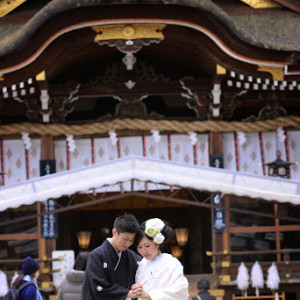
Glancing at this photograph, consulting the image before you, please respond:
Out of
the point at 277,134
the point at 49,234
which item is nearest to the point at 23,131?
the point at 49,234

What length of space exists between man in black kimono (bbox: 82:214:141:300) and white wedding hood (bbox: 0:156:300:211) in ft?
15.1

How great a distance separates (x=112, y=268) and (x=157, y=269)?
1.35 feet

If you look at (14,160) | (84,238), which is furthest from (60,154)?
(84,238)

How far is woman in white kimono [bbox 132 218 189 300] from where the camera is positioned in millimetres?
6172

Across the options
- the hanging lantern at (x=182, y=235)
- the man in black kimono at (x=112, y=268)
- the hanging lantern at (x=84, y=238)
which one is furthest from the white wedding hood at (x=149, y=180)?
the hanging lantern at (x=182, y=235)

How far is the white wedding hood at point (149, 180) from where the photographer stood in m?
10.8

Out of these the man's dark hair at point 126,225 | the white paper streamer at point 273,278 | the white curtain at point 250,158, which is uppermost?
the white curtain at point 250,158

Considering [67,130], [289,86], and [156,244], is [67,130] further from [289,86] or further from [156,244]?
[156,244]

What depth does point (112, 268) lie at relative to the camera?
6.16 meters

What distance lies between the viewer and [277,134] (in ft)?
46.0

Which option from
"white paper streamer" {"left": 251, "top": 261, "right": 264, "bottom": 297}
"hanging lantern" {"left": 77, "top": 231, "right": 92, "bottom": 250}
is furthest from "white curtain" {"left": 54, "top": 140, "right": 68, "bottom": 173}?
"white paper streamer" {"left": 251, "top": 261, "right": 264, "bottom": 297}

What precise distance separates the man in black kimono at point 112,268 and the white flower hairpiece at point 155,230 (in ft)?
0.36

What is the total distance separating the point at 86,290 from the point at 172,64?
8.72 metres

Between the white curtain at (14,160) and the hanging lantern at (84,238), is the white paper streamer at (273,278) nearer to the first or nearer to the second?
the white curtain at (14,160)
